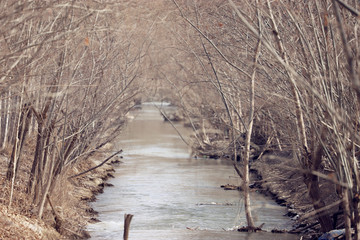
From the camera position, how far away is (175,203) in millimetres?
18172

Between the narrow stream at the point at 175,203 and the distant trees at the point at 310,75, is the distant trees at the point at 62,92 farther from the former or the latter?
the distant trees at the point at 310,75

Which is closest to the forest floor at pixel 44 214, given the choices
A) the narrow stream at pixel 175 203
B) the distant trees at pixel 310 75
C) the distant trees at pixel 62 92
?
the distant trees at pixel 62 92

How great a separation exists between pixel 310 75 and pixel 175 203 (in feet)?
34.2

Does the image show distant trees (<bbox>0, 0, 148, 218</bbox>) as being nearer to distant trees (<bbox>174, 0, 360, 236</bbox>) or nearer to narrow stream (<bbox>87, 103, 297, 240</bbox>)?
narrow stream (<bbox>87, 103, 297, 240</bbox>)

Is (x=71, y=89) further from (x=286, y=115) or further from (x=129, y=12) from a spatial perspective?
(x=286, y=115)

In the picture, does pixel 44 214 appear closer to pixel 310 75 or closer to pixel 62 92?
pixel 62 92

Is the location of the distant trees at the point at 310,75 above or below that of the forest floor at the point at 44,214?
above

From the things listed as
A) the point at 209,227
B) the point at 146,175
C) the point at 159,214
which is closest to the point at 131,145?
the point at 146,175

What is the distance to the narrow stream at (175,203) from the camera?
14.6 meters

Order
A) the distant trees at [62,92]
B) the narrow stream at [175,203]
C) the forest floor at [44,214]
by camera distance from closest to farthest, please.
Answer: the distant trees at [62,92], the forest floor at [44,214], the narrow stream at [175,203]

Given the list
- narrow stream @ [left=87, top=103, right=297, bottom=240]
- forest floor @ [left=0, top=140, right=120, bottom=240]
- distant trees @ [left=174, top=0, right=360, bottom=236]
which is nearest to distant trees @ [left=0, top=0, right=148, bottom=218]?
forest floor @ [left=0, top=140, right=120, bottom=240]

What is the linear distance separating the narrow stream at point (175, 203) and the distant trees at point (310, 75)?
1.74 m

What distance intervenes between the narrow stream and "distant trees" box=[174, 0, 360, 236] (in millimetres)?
1739

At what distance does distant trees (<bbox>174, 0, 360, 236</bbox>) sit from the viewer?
755cm
